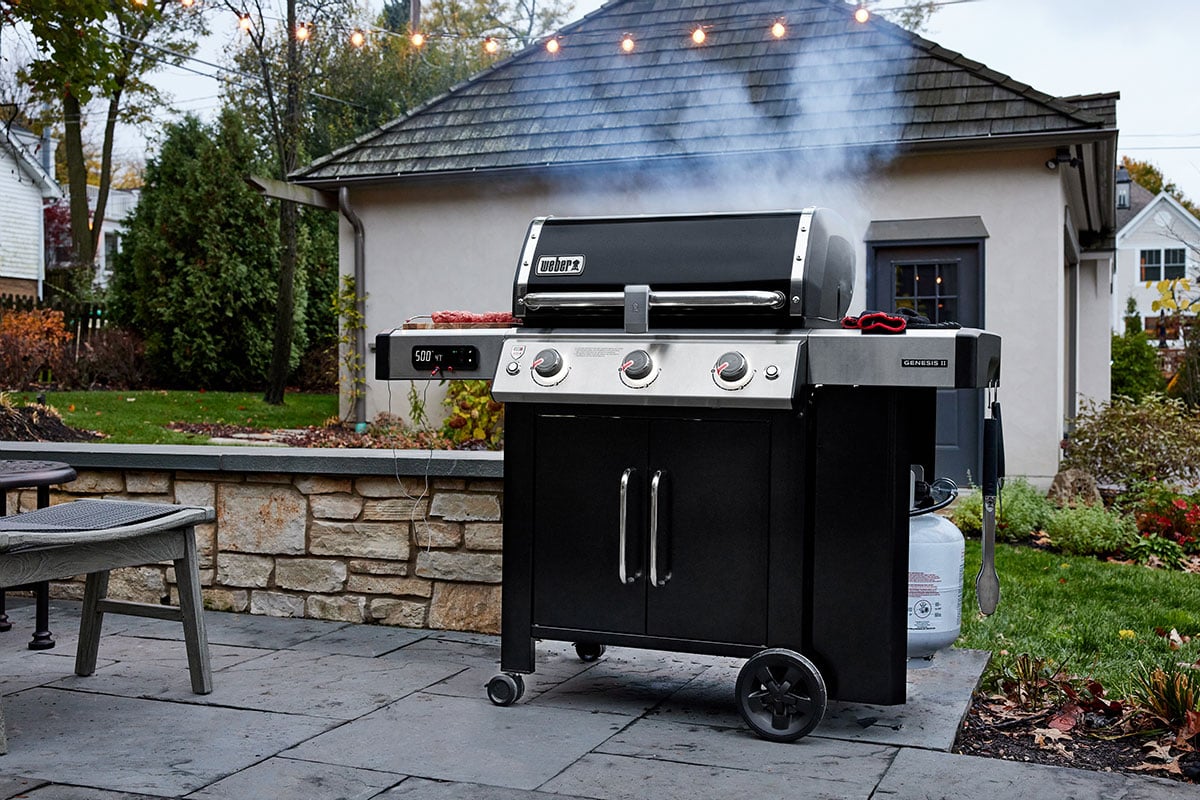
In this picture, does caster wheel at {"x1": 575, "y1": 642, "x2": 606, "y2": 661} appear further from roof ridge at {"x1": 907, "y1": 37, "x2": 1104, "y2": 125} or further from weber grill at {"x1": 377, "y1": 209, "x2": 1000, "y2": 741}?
roof ridge at {"x1": 907, "y1": 37, "x2": 1104, "y2": 125}

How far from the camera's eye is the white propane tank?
11.6 feet

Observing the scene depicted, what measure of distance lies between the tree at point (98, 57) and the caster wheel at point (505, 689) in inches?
215

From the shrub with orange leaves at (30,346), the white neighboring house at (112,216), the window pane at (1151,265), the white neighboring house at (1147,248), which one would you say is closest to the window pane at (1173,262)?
the white neighboring house at (1147,248)

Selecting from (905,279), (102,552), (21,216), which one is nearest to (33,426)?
(102,552)

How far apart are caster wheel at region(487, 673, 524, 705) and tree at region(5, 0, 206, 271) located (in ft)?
17.9

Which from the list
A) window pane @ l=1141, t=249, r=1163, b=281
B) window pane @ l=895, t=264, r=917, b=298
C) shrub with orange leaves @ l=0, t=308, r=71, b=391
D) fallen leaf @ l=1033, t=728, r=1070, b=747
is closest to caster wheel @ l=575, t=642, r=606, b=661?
fallen leaf @ l=1033, t=728, r=1070, b=747

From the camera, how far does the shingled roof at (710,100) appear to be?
8688 millimetres

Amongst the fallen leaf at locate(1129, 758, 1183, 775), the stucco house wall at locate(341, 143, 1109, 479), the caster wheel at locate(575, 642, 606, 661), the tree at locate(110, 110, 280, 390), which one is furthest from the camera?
the tree at locate(110, 110, 280, 390)

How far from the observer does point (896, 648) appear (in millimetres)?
3084

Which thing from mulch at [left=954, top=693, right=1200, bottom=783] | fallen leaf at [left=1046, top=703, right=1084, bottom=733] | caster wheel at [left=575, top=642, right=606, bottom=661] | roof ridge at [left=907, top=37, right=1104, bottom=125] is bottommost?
mulch at [left=954, top=693, right=1200, bottom=783]

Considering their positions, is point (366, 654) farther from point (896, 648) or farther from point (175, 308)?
point (175, 308)

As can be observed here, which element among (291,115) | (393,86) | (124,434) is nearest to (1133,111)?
(393,86)

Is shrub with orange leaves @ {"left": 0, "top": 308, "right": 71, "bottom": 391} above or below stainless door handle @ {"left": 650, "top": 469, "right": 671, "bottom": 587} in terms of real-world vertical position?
above

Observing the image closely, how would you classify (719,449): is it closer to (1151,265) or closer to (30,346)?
Answer: (30,346)
